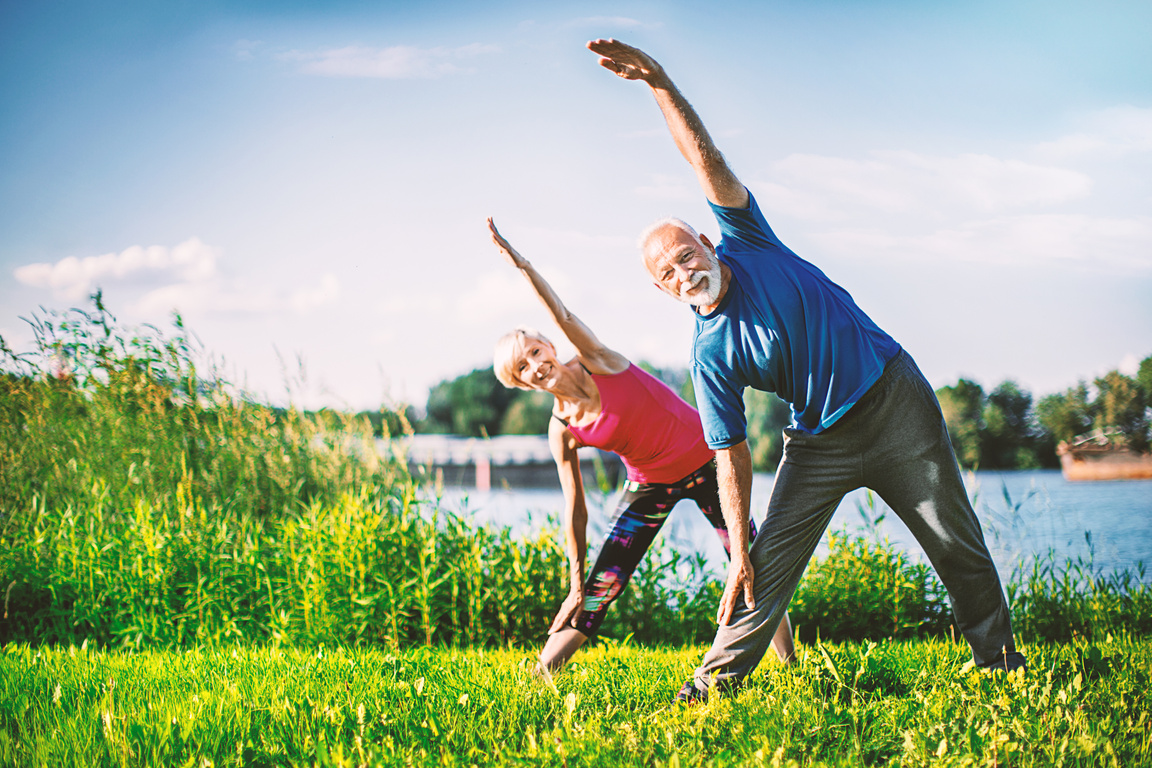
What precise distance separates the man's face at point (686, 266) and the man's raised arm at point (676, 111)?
22 centimetres

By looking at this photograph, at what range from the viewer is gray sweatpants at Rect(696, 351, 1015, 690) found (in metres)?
2.88

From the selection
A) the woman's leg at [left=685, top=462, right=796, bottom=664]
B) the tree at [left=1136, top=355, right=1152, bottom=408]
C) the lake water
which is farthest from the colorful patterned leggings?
the tree at [left=1136, top=355, right=1152, bottom=408]

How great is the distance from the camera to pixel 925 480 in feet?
9.45

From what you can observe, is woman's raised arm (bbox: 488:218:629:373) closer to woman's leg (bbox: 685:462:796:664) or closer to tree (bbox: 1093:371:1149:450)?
woman's leg (bbox: 685:462:796:664)

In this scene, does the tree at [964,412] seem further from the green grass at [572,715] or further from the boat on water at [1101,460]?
the green grass at [572,715]

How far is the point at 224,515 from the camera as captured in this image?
5.80m

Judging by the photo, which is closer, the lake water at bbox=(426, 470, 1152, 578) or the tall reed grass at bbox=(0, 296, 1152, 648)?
the tall reed grass at bbox=(0, 296, 1152, 648)

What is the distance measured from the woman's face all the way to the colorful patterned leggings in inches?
24.8

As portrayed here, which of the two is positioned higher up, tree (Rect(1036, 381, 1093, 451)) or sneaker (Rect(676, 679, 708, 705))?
tree (Rect(1036, 381, 1093, 451))

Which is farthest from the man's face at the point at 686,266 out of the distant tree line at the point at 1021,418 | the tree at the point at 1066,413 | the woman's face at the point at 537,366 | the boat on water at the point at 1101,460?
the tree at the point at 1066,413

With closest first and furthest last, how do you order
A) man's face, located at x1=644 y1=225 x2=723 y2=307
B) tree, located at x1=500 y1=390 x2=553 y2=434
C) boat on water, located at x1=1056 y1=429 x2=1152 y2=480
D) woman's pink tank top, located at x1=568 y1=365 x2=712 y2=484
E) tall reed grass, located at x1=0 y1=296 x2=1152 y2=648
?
1. man's face, located at x1=644 y1=225 x2=723 y2=307
2. woman's pink tank top, located at x1=568 y1=365 x2=712 y2=484
3. tall reed grass, located at x1=0 y1=296 x2=1152 y2=648
4. boat on water, located at x1=1056 y1=429 x2=1152 y2=480
5. tree, located at x1=500 y1=390 x2=553 y2=434

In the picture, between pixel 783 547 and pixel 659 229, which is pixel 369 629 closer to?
pixel 783 547

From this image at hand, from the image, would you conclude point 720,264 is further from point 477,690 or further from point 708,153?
point 477,690

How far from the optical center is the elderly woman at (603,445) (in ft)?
11.0
